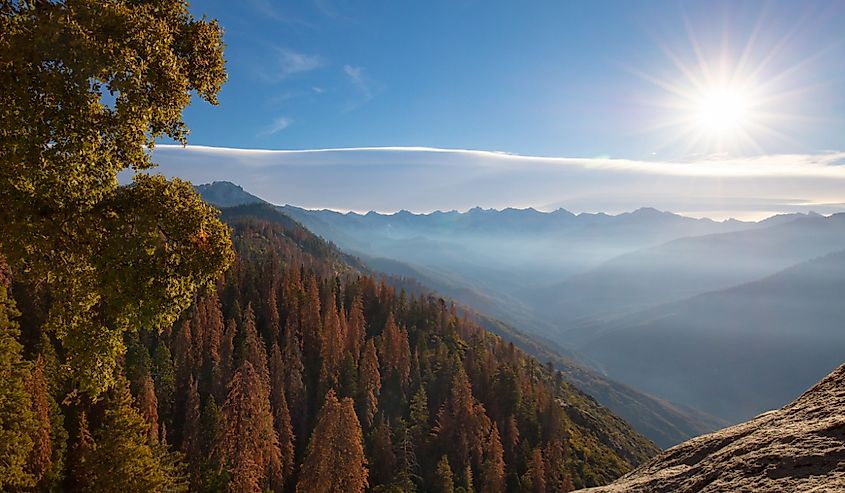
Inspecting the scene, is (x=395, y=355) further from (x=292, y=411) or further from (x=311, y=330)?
(x=292, y=411)

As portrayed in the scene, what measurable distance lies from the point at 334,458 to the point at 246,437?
14099 millimetres

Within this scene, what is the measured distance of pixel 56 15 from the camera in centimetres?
831

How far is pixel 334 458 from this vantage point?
5531cm

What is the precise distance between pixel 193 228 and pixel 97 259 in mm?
2037

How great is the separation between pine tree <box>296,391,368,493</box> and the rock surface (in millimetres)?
51402

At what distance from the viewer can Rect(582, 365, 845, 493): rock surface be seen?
6102 millimetres

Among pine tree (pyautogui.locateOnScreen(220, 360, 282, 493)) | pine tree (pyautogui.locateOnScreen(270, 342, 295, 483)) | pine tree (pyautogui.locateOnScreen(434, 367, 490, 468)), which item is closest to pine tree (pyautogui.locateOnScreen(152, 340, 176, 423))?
pine tree (pyautogui.locateOnScreen(270, 342, 295, 483))

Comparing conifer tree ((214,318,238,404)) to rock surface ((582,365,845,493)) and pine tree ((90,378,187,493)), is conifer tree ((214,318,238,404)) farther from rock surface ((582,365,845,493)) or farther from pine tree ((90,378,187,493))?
rock surface ((582,365,845,493))

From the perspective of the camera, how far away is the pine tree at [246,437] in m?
58.2

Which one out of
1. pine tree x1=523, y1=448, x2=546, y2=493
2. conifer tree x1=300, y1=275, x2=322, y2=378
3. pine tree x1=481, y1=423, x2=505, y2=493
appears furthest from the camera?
conifer tree x1=300, y1=275, x2=322, y2=378

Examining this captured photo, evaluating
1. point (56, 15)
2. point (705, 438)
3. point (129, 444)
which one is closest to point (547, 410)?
point (129, 444)

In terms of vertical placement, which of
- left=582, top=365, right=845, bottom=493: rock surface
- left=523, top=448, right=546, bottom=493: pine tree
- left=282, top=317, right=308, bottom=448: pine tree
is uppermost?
left=582, top=365, right=845, bottom=493: rock surface

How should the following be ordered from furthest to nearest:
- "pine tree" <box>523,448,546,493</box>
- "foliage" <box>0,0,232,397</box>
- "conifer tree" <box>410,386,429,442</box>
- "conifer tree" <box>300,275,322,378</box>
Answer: "conifer tree" <box>300,275,322,378</box> < "conifer tree" <box>410,386,429,442</box> < "pine tree" <box>523,448,546,493</box> < "foliage" <box>0,0,232,397</box>

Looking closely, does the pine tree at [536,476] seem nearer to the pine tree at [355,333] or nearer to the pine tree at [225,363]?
the pine tree at [355,333]
